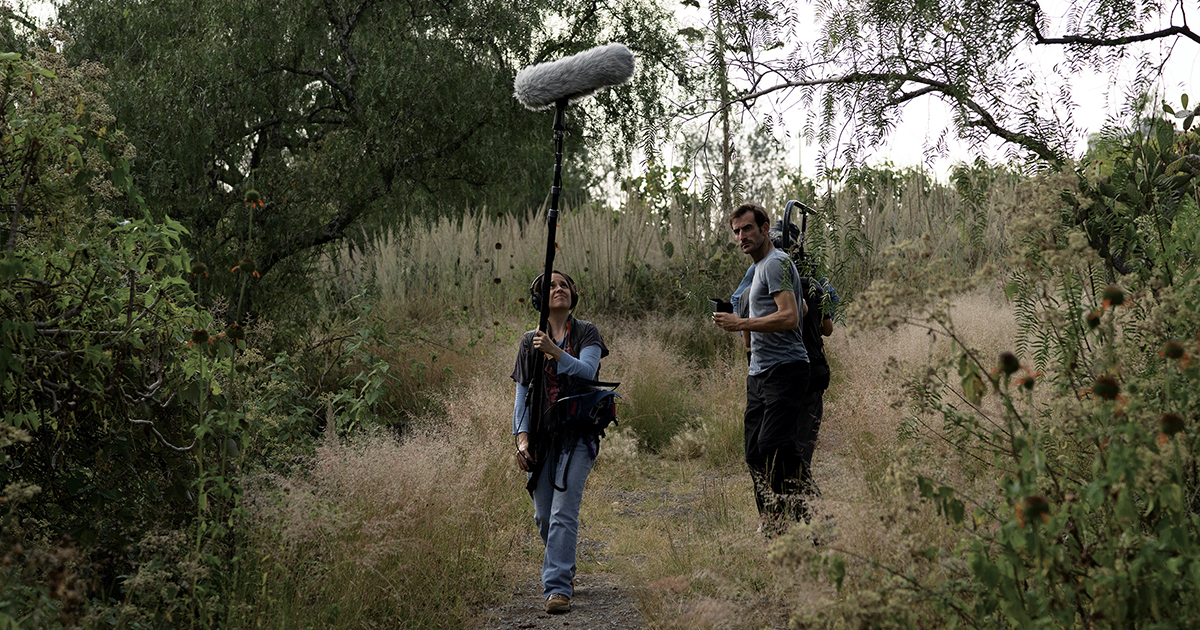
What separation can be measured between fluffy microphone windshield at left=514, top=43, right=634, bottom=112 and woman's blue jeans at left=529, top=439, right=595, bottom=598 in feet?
5.24

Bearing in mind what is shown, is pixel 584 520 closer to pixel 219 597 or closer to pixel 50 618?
pixel 219 597

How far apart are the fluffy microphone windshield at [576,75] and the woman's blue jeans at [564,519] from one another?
160cm

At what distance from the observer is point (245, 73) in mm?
9273

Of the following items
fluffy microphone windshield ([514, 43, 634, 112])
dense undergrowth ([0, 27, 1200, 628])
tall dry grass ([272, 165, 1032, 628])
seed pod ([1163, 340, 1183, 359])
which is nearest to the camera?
seed pod ([1163, 340, 1183, 359])

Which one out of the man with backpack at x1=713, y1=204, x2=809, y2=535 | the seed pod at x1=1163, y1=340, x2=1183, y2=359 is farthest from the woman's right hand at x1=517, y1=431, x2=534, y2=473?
the seed pod at x1=1163, y1=340, x2=1183, y2=359

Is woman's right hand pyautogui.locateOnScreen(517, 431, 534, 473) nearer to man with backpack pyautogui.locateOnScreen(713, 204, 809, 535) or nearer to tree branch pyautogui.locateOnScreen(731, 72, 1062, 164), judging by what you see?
man with backpack pyautogui.locateOnScreen(713, 204, 809, 535)

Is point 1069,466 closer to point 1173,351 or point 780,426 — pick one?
point 1173,351

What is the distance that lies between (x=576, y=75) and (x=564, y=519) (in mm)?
1998

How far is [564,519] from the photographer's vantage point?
4191 millimetres

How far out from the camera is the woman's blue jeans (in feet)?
13.8

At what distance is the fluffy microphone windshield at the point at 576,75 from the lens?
400 cm

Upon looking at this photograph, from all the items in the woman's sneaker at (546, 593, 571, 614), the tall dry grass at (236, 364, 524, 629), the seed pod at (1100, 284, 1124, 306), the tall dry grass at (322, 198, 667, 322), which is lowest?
the woman's sneaker at (546, 593, 571, 614)

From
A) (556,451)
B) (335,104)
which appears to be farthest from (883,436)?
(335,104)

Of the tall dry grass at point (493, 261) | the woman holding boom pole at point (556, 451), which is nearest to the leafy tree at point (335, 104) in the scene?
the tall dry grass at point (493, 261)
